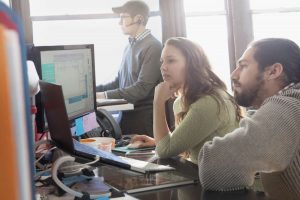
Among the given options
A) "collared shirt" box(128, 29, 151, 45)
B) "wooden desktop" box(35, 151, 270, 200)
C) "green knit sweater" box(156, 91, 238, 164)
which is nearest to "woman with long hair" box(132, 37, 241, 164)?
"green knit sweater" box(156, 91, 238, 164)

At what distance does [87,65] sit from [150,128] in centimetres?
189

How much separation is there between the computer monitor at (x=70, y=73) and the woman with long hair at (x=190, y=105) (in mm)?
343

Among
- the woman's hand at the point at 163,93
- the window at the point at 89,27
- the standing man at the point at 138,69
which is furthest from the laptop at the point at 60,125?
the window at the point at 89,27

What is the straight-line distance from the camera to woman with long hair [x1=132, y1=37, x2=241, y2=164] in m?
1.83

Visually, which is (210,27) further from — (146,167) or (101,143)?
(146,167)

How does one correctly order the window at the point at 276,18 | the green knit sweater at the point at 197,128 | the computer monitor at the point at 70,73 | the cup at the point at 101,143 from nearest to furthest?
the computer monitor at the point at 70,73 → the cup at the point at 101,143 → the green knit sweater at the point at 197,128 → the window at the point at 276,18

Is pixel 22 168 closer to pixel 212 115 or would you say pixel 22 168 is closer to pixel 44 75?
pixel 44 75

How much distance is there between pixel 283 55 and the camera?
4.98 ft

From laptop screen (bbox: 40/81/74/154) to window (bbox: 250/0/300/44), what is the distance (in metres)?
3.33

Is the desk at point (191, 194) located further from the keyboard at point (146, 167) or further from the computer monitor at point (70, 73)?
the computer monitor at point (70, 73)

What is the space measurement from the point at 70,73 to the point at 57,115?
60 cm

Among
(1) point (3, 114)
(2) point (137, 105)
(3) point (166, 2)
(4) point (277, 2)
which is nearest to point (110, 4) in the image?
(3) point (166, 2)

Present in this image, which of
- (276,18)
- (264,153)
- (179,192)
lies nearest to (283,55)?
(264,153)

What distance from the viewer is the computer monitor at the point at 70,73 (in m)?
1.53
